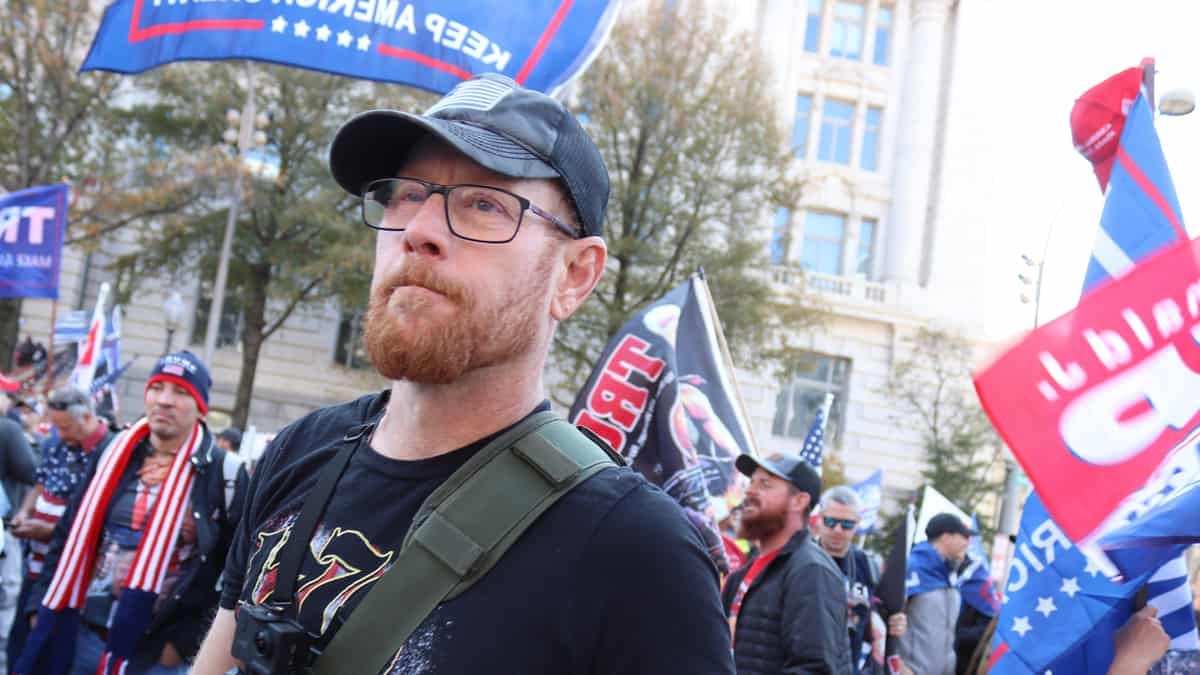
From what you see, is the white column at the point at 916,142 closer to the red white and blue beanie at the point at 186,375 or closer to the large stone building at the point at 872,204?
the large stone building at the point at 872,204

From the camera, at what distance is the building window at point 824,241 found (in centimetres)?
3525

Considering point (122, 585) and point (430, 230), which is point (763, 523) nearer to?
point (122, 585)

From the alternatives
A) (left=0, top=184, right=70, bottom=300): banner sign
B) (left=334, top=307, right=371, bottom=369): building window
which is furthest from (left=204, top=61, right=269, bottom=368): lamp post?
(left=0, top=184, right=70, bottom=300): banner sign

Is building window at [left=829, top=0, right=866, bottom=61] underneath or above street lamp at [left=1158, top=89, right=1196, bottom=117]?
above

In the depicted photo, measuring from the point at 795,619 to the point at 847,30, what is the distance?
33894 millimetres

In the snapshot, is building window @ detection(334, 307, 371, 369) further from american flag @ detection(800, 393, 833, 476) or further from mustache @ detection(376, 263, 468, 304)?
mustache @ detection(376, 263, 468, 304)

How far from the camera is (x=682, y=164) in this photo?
24.1m

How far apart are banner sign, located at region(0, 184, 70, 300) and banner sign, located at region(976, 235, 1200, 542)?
8.90m

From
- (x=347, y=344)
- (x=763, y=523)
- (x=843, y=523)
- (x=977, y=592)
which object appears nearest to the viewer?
(x=763, y=523)

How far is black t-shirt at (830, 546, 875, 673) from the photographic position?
740 centimetres

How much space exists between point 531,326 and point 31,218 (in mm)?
9949

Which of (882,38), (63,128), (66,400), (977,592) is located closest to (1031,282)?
(977,592)

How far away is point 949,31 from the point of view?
36812 millimetres

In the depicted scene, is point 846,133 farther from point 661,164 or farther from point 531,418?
point 531,418
